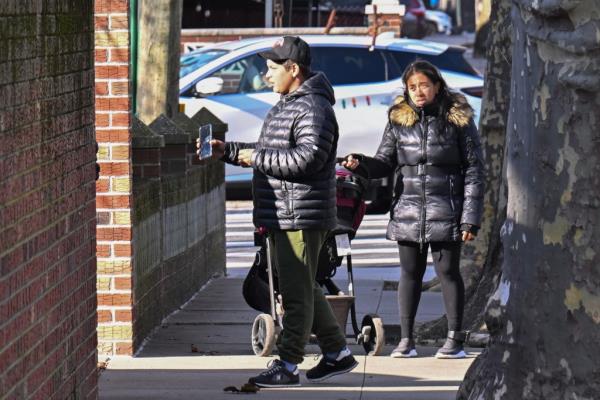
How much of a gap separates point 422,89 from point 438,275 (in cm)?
103

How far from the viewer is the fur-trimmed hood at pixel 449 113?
856 cm

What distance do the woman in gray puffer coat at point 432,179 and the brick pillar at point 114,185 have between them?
1.24 meters

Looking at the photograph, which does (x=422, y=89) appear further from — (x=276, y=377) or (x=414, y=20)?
(x=414, y=20)

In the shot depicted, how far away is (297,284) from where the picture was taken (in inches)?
303

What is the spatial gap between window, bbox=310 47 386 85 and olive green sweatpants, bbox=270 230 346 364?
1014 cm

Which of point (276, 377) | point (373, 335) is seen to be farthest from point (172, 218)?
point (276, 377)

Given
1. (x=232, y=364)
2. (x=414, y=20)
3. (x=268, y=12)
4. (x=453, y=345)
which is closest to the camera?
(x=232, y=364)

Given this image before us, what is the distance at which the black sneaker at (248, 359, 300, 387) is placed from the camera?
25.5 feet

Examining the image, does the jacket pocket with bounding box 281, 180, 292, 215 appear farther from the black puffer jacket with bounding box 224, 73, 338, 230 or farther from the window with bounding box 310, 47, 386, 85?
the window with bounding box 310, 47, 386, 85

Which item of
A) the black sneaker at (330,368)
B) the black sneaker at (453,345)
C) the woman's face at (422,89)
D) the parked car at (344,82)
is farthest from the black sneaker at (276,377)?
the parked car at (344,82)

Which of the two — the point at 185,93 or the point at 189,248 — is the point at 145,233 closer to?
the point at 189,248

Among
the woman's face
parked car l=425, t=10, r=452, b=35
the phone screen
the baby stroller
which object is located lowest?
parked car l=425, t=10, r=452, b=35

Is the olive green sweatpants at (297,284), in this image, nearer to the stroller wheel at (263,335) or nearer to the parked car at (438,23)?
the stroller wheel at (263,335)

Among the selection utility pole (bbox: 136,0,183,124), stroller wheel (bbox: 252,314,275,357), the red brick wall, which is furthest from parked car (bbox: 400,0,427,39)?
the red brick wall
